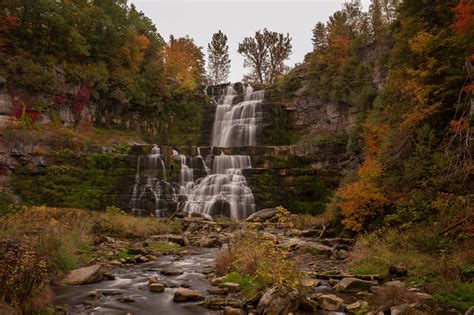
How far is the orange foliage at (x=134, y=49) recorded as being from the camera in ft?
132

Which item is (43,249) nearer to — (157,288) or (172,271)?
(157,288)

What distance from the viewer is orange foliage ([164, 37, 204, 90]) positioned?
47750 mm

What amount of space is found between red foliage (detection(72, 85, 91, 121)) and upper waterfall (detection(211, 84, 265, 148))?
13080 millimetres

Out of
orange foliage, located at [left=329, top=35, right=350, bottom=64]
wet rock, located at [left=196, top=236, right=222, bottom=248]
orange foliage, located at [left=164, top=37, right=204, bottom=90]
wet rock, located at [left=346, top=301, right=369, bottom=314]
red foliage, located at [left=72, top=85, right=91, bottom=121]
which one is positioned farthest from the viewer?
orange foliage, located at [left=164, top=37, right=204, bottom=90]

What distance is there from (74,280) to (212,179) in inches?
727

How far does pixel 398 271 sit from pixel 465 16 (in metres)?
9.22

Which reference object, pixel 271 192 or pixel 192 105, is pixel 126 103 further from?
pixel 271 192

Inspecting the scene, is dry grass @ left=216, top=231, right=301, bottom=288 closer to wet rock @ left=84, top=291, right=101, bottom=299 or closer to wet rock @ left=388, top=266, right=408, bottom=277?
wet rock @ left=388, top=266, right=408, bottom=277

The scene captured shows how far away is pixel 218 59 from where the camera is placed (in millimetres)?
65188

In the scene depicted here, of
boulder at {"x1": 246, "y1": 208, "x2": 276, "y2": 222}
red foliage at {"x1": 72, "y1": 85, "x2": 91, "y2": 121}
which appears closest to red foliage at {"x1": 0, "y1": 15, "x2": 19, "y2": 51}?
red foliage at {"x1": 72, "y1": 85, "x2": 91, "y2": 121}

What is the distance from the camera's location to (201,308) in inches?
306

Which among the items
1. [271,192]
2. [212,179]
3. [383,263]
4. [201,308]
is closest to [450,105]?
[383,263]

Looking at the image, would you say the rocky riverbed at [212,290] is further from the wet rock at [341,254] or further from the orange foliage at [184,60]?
the orange foliage at [184,60]

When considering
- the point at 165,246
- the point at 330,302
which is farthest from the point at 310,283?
the point at 165,246
